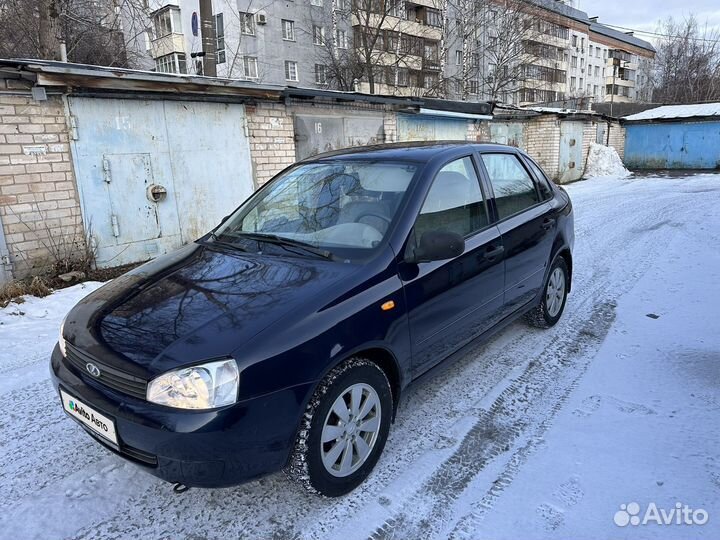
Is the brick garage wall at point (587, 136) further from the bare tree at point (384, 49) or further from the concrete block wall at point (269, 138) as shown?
the concrete block wall at point (269, 138)

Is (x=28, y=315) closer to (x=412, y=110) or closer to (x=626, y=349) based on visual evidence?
(x=626, y=349)

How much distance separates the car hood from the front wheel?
43 centimetres

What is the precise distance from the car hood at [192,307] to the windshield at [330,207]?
0.28 m

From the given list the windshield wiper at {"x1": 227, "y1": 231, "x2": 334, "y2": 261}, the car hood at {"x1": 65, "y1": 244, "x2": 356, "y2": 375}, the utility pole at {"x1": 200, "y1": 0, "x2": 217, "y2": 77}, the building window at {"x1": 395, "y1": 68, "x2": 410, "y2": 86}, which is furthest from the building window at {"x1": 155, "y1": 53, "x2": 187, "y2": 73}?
the car hood at {"x1": 65, "y1": 244, "x2": 356, "y2": 375}

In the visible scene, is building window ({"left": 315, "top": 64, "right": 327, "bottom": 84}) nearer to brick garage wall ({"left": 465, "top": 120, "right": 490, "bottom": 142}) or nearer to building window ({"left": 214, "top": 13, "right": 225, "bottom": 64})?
building window ({"left": 214, "top": 13, "right": 225, "bottom": 64})

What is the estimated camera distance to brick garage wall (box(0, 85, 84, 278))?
577 centimetres

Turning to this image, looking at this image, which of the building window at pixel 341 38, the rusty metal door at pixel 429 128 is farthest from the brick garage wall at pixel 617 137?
the building window at pixel 341 38

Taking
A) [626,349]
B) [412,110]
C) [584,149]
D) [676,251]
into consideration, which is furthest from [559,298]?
[584,149]

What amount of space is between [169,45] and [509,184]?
117 ft

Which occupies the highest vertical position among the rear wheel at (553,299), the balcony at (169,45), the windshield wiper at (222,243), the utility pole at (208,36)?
the balcony at (169,45)

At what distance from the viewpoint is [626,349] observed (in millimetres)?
3945

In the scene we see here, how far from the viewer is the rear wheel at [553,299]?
431 centimetres

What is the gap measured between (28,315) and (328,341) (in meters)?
4.42

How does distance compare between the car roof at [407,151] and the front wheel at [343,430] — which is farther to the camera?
the car roof at [407,151]
